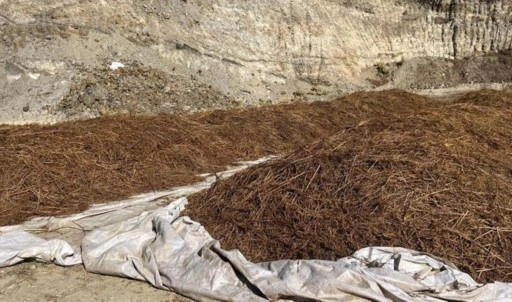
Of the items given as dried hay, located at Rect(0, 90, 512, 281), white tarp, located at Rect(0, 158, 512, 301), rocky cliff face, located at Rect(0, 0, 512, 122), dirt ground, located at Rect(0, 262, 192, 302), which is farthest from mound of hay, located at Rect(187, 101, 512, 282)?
rocky cliff face, located at Rect(0, 0, 512, 122)

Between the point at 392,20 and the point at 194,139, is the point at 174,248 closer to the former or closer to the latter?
the point at 194,139

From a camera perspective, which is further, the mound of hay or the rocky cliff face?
the rocky cliff face

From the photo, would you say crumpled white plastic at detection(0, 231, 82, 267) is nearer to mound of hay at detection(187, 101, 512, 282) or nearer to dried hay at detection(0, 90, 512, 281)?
dried hay at detection(0, 90, 512, 281)

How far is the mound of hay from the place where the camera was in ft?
13.9

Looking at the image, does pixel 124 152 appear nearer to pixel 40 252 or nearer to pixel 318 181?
pixel 40 252

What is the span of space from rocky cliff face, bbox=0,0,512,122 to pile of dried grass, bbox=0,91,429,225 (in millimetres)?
3463

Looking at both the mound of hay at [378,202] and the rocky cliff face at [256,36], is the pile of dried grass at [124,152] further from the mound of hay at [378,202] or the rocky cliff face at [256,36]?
the rocky cliff face at [256,36]

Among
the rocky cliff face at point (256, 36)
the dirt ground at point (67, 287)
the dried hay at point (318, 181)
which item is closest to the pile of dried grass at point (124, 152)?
the dried hay at point (318, 181)

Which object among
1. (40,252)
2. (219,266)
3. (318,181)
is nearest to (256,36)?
(318,181)

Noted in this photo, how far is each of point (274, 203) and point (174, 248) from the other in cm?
118

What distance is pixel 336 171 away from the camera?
16.8ft

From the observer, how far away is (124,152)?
23.4 ft

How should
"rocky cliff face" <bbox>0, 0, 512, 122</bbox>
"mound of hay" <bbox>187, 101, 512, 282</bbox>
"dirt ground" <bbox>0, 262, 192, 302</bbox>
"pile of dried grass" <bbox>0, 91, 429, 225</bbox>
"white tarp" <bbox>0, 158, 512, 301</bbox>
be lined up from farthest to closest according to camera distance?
1. "rocky cliff face" <bbox>0, 0, 512, 122</bbox>
2. "pile of dried grass" <bbox>0, 91, 429, 225</bbox>
3. "mound of hay" <bbox>187, 101, 512, 282</bbox>
4. "dirt ground" <bbox>0, 262, 192, 302</bbox>
5. "white tarp" <bbox>0, 158, 512, 301</bbox>

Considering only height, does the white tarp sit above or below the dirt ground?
above
